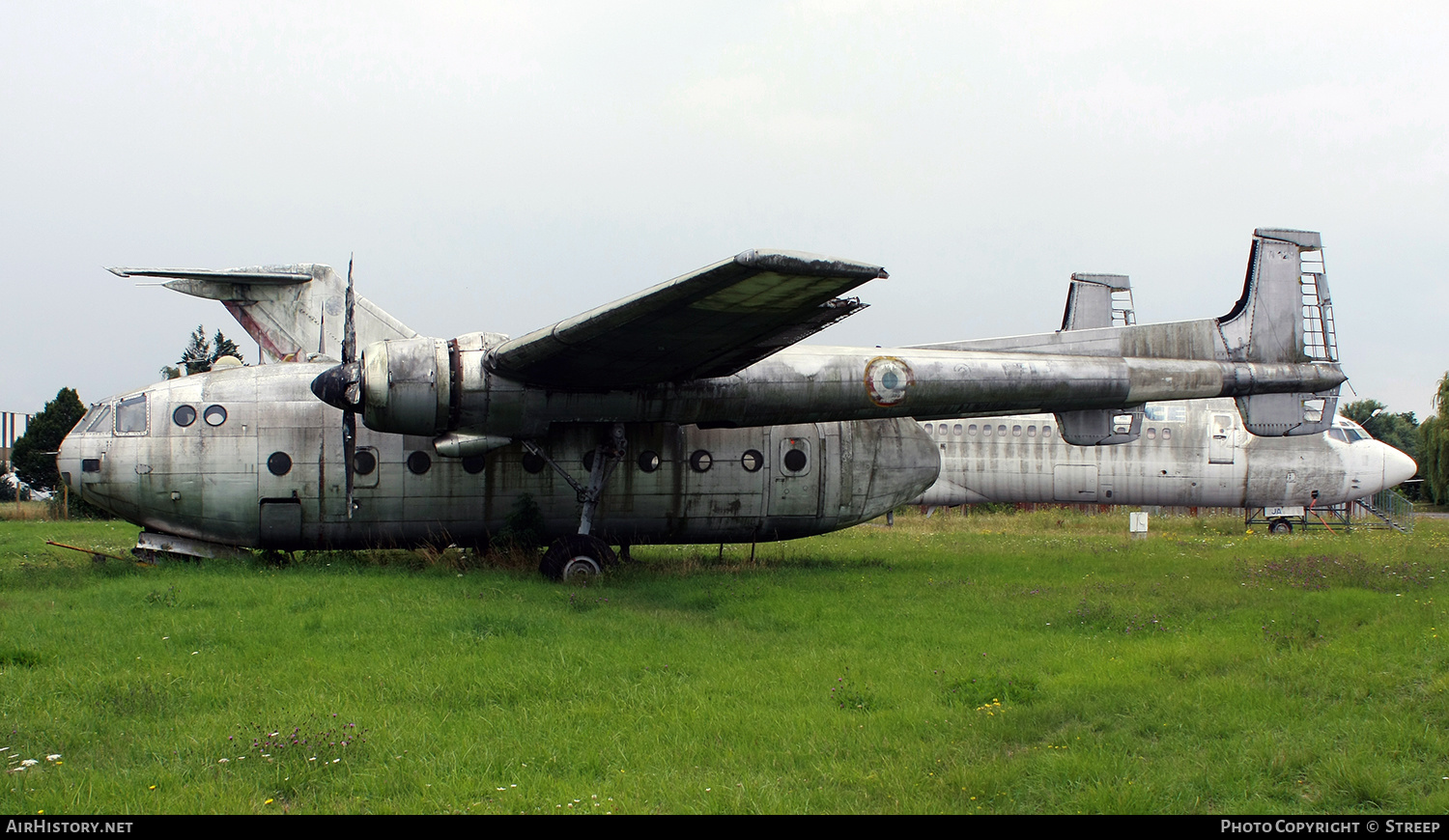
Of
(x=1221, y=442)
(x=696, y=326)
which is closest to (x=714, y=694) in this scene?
(x=696, y=326)

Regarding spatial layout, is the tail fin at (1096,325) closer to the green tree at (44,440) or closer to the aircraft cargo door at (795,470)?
the aircraft cargo door at (795,470)

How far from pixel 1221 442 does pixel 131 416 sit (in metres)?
30.6

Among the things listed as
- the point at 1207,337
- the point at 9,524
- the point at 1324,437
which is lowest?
the point at 9,524

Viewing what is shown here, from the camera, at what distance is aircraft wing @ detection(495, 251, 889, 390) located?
997cm

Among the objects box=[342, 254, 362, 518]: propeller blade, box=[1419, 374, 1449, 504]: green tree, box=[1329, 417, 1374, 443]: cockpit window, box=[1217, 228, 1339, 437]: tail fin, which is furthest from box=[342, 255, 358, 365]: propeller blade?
box=[1419, 374, 1449, 504]: green tree

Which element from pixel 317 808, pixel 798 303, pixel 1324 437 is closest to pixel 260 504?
pixel 798 303

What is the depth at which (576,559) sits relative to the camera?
1434 cm

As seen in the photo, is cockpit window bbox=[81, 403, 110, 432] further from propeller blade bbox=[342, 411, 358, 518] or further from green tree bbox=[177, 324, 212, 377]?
green tree bbox=[177, 324, 212, 377]

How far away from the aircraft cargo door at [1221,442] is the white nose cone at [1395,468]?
521cm

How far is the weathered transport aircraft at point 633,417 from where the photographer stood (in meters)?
13.1

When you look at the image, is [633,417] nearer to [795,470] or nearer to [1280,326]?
[795,470]

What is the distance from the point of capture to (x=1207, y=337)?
54.2 ft
